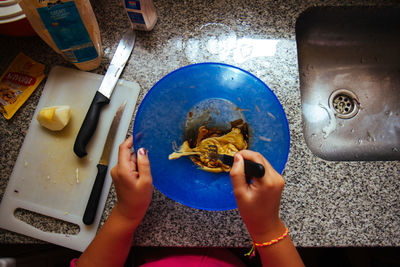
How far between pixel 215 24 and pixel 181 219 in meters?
0.60

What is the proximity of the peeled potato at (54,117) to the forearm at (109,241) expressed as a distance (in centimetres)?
29

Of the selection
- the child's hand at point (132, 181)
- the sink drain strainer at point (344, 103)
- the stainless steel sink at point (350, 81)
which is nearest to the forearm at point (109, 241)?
the child's hand at point (132, 181)

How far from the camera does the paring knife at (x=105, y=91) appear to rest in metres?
0.70

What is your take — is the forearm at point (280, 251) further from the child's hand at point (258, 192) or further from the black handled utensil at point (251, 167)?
the black handled utensil at point (251, 167)

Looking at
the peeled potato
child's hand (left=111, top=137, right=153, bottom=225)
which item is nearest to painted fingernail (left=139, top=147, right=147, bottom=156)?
child's hand (left=111, top=137, right=153, bottom=225)

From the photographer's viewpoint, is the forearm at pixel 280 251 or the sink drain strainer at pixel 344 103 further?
the sink drain strainer at pixel 344 103

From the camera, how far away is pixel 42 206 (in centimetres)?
71

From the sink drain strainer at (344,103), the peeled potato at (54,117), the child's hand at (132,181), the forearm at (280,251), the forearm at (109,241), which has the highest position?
the peeled potato at (54,117)

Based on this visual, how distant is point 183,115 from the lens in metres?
0.70

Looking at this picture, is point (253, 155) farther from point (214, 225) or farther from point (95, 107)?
point (95, 107)

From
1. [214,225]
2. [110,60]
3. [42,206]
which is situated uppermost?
[110,60]

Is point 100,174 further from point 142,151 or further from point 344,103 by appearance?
point 344,103

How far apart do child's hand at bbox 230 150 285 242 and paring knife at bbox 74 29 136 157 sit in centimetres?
42

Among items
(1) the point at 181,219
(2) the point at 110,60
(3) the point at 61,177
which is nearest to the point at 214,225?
(1) the point at 181,219
